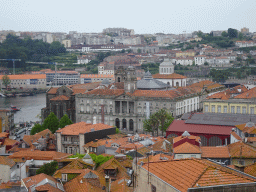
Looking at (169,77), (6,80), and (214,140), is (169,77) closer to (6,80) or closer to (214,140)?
(214,140)

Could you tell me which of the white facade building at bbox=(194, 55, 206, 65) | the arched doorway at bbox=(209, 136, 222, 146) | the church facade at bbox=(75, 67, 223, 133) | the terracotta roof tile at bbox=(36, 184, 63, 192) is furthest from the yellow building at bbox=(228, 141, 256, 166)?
the white facade building at bbox=(194, 55, 206, 65)

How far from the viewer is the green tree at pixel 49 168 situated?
18.3 meters

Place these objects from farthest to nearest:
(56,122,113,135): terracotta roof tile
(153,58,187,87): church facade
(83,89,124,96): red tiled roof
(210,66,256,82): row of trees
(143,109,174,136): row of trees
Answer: (210,66,256,82): row of trees
(153,58,187,87): church facade
(83,89,124,96): red tiled roof
(143,109,174,136): row of trees
(56,122,113,135): terracotta roof tile

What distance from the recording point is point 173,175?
7.85 m

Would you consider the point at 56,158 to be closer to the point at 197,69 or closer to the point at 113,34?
the point at 197,69

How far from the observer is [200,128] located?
26375 millimetres

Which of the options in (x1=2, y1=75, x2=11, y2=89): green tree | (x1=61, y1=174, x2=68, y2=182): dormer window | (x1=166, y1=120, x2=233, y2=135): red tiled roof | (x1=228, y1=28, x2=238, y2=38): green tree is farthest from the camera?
(x1=228, y1=28, x2=238, y2=38): green tree

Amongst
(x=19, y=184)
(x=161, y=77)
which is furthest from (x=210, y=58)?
(x=19, y=184)

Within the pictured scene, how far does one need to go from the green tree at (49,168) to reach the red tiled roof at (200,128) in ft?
31.3

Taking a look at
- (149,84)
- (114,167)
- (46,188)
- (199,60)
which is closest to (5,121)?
(149,84)

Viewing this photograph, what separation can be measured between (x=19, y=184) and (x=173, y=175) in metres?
8.30

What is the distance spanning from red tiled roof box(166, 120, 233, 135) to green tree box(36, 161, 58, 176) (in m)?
9.55

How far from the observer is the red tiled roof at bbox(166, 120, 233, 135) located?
25531 millimetres

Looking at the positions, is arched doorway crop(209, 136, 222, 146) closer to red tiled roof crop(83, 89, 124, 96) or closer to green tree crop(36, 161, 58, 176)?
green tree crop(36, 161, 58, 176)
